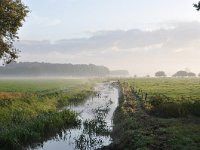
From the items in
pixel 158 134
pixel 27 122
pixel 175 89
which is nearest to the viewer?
pixel 158 134

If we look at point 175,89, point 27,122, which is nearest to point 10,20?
point 27,122

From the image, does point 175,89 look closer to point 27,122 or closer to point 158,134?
point 27,122

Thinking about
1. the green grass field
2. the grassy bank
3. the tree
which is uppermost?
the tree

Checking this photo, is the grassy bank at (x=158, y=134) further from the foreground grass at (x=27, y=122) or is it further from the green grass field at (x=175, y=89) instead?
the green grass field at (x=175, y=89)

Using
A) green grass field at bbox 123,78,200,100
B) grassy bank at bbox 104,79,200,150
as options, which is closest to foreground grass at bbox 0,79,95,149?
grassy bank at bbox 104,79,200,150

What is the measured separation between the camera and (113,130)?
109 feet

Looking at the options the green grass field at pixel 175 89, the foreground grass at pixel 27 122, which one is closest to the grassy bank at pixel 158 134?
the foreground grass at pixel 27 122

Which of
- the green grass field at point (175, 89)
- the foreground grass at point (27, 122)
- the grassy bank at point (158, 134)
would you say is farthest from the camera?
the green grass field at point (175, 89)

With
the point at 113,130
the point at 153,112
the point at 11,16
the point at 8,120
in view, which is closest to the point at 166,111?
the point at 153,112

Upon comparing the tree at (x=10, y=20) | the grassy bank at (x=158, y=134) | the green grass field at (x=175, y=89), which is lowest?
the grassy bank at (x=158, y=134)

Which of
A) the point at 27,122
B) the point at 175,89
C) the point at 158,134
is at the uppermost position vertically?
the point at 175,89

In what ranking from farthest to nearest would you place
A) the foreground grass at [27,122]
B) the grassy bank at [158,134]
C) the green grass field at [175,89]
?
the green grass field at [175,89] → the foreground grass at [27,122] → the grassy bank at [158,134]

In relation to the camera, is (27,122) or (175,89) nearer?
(27,122)

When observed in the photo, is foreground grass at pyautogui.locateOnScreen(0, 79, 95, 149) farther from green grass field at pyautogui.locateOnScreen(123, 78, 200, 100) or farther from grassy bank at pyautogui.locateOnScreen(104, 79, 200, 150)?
green grass field at pyautogui.locateOnScreen(123, 78, 200, 100)
